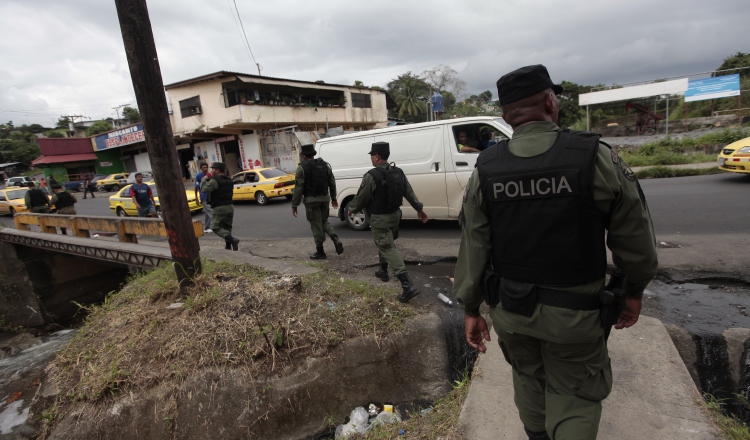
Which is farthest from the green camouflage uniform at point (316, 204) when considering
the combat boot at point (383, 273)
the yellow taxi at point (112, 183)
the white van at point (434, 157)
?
the yellow taxi at point (112, 183)

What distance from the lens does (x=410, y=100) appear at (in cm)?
4834

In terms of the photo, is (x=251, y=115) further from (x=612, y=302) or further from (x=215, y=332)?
(x=612, y=302)

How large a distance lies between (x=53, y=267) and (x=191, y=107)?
1649 centimetres

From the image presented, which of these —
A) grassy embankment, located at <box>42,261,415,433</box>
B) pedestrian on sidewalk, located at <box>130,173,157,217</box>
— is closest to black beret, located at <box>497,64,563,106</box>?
grassy embankment, located at <box>42,261,415,433</box>

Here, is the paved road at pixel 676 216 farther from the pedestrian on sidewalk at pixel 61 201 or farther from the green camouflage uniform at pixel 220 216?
the pedestrian on sidewalk at pixel 61 201

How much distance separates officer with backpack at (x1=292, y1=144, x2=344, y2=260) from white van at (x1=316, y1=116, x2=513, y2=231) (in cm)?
71

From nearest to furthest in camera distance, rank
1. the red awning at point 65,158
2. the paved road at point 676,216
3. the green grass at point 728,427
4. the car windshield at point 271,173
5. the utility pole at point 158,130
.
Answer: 1. the green grass at point 728,427
2. the utility pole at point 158,130
3. the paved road at point 676,216
4. the car windshield at point 271,173
5. the red awning at point 65,158

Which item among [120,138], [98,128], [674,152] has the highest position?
[98,128]

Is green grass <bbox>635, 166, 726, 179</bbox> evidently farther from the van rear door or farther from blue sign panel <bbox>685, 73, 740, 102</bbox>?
blue sign panel <bbox>685, 73, 740, 102</bbox>

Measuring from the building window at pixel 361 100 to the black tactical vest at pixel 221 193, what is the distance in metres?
24.9

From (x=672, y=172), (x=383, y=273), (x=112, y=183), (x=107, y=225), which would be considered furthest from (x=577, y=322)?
(x=112, y=183)

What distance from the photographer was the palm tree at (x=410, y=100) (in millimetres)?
48406

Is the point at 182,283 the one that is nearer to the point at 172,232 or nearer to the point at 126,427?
the point at 172,232

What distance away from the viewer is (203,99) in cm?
2347
